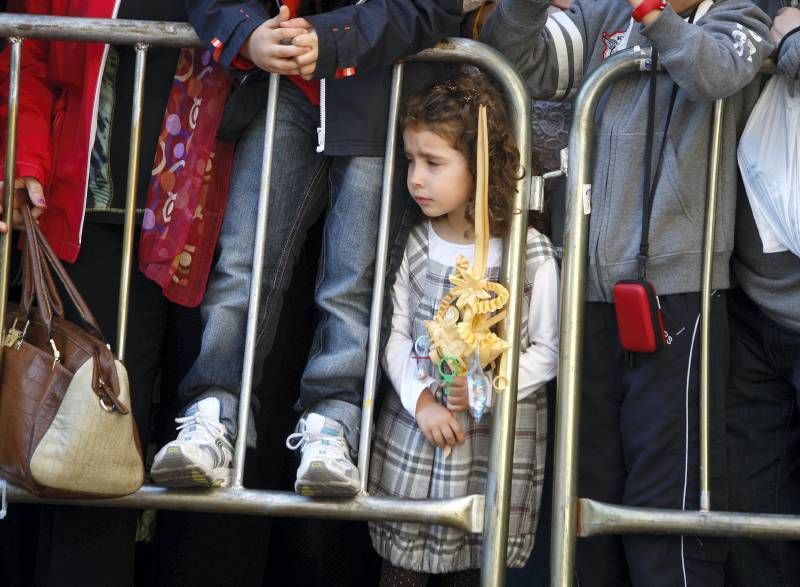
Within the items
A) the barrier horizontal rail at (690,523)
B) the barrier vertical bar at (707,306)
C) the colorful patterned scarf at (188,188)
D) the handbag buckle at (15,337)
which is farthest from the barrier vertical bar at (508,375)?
the handbag buckle at (15,337)

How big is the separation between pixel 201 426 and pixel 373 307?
50 cm

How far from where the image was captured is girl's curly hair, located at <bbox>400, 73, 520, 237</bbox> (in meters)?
2.84

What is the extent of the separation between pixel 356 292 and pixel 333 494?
494 mm

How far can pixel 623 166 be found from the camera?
2896mm

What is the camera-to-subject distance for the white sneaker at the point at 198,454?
104 inches

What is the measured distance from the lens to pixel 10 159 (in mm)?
2779

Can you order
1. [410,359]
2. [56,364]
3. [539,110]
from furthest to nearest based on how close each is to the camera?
1. [539,110]
2. [410,359]
3. [56,364]

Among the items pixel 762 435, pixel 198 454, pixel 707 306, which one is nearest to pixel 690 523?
pixel 762 435

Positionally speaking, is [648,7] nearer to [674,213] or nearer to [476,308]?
[674,213]

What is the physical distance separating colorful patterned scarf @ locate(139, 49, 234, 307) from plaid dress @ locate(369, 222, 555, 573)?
52 cm

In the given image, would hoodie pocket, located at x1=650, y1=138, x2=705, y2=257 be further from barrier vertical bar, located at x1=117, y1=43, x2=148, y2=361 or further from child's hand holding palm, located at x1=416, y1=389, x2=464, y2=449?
barrier vertical bar, located at x1=117, y1=43, x2=148, y2=361

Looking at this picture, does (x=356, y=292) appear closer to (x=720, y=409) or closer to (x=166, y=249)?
(x=166, y=249)

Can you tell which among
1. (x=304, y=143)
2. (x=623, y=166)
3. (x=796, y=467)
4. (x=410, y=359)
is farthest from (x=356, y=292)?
(x=796, y=467)

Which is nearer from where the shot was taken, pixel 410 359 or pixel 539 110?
pixel 410 359
